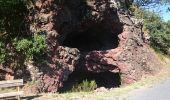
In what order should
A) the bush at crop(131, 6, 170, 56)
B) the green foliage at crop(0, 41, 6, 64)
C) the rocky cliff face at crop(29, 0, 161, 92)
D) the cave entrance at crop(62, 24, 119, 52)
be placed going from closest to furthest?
the green foliage at crop(0, 41, 6, 64) → the rocky cliff face at crop(29, 0, 161, 92) → the cave entrance at crop(62, 24, 119, 52) → the bush at crop(131, 6, 170, 56)

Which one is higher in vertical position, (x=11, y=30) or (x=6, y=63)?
(x=11, y=30)

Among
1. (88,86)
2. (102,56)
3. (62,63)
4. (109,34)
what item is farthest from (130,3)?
(62,63)

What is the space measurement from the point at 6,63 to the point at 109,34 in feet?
31.0

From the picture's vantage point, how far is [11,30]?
1611 cm

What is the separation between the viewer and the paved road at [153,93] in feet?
43.5

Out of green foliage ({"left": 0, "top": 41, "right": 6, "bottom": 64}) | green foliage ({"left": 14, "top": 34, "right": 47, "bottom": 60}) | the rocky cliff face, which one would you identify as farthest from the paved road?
green foliage ({"left": 0, "top": 41, "right": 6, "bottom": 64})

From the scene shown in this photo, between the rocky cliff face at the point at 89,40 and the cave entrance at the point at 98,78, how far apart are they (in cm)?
100

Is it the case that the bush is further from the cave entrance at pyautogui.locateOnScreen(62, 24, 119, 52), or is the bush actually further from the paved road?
the paved road

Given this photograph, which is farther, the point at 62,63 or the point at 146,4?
the point at 146,4

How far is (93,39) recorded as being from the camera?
2431 cm

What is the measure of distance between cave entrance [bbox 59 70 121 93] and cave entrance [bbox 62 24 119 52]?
1644mm

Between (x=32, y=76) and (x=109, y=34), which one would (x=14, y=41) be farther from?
(x=109, y=34)

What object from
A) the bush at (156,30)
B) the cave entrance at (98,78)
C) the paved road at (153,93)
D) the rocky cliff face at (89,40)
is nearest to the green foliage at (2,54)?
the rocky cliff face at (89,40)

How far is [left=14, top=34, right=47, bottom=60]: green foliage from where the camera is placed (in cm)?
1536
